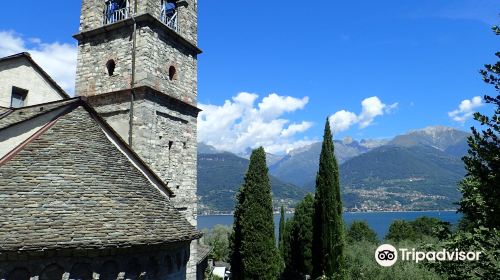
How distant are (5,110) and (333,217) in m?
14.5

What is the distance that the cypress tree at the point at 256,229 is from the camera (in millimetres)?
19469

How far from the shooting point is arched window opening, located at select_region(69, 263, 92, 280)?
7398mm

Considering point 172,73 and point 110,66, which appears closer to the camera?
point 110,66

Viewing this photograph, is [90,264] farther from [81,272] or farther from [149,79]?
[149,79]

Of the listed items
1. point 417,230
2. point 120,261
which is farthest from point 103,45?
point 417,230

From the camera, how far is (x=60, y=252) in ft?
23.8

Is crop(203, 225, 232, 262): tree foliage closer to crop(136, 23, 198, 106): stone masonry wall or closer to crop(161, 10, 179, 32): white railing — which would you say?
crop(136, 23, 198, 106): stone masonry wall

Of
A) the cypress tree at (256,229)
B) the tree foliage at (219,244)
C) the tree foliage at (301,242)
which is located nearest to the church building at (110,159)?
the cypress tree at (256,229)

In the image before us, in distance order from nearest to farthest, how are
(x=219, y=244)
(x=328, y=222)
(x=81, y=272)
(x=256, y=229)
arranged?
(x=81, y=272)
(x=328, y=222)
(x=256, y=229)
(x=219, y=244)

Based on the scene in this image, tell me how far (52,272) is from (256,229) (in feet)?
44.1

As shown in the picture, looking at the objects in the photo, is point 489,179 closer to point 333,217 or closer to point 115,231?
point 115,231

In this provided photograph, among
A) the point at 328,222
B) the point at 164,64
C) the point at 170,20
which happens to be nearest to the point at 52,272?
the point at 164,64

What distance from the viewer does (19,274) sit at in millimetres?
7020

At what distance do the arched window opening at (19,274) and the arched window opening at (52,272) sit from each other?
9.9 inches
